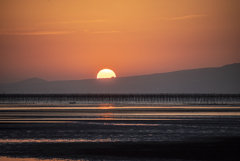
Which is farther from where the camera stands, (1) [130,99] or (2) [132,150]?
(1) [130,99]

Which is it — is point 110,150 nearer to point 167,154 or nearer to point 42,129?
point 167,154

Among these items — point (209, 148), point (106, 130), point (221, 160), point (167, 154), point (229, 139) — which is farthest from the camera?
point (106, 130)

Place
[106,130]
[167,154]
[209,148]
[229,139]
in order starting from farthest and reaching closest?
[106,130] < [229,139] < [209,148] < [167,154]

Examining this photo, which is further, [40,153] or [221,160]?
[40,153]

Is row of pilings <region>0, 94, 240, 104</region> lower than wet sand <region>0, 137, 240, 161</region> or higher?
higher

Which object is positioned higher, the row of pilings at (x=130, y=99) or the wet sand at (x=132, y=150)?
the row of pilings at (x=130, y=99)

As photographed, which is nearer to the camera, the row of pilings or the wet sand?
the wet sand

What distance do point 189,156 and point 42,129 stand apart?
1533cm

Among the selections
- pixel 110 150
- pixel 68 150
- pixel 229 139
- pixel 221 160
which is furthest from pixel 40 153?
pixel 229 139

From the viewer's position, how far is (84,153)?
21734 mm

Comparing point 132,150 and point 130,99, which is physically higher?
point 130,99

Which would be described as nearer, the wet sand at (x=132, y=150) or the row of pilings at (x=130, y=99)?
the wet sand at (x=132, y=150)

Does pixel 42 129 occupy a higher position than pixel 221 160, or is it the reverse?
pixel 42 129

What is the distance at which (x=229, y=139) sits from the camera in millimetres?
26734
